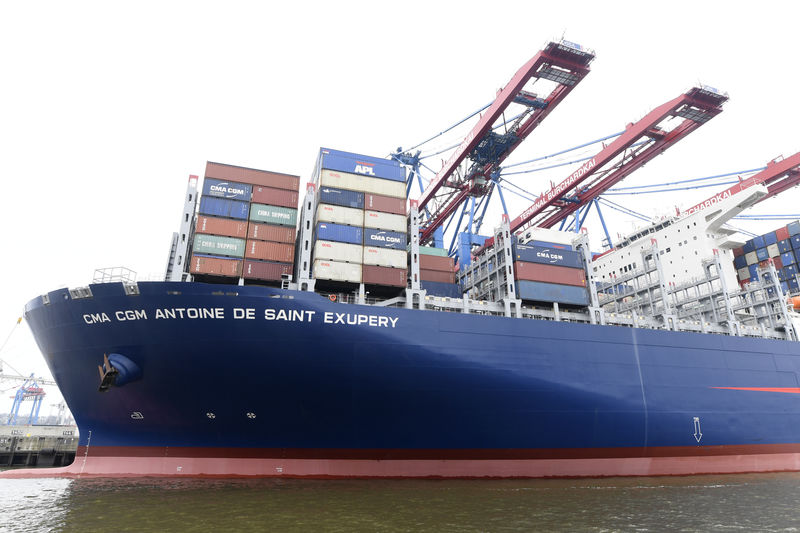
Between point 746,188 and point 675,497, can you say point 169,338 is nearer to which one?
point 675,497

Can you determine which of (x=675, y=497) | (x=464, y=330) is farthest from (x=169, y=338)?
(x=675, y=497)

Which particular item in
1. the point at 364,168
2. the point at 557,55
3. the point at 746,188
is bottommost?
the point at 364,168

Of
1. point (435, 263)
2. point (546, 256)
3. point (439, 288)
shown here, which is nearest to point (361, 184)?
point (435, 263)

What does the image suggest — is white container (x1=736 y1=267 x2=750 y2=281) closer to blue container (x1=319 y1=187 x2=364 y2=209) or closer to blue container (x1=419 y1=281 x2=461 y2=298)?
blue container (x1=419 y1=281 x2=461 y2=298)

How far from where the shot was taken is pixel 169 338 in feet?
44.8

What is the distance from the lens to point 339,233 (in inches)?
660

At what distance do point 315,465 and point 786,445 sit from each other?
20.9m

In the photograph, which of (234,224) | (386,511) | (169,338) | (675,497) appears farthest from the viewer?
(234,224)

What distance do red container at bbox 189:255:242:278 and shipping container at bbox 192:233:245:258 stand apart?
243 millimetres

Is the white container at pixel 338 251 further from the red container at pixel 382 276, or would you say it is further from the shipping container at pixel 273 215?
the shipping container at pixel 273 215

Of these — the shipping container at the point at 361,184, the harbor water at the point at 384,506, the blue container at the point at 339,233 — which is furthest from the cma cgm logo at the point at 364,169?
the harbor water at the point at 384,506

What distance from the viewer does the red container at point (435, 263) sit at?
2086 cm

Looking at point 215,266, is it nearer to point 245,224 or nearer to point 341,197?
point 245,224

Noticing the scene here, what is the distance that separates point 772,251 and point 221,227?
3324 cm
